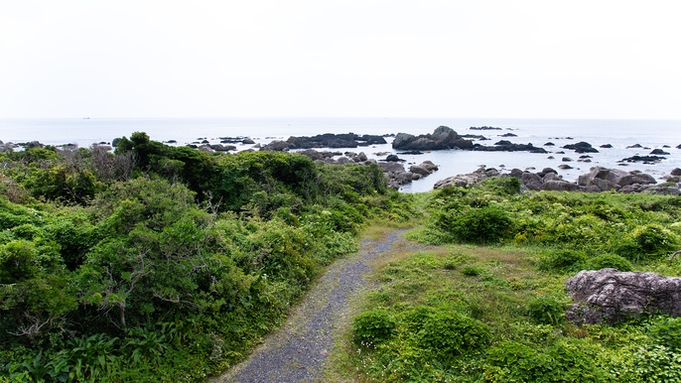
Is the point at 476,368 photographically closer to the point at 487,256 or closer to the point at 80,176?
the point at 487,256

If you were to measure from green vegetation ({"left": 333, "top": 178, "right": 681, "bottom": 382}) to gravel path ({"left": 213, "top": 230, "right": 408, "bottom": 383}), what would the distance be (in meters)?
0.56

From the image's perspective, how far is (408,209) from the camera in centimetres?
2592

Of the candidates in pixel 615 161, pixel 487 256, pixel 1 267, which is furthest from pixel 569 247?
pixel 615 161

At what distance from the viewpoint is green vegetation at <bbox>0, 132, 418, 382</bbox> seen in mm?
7168

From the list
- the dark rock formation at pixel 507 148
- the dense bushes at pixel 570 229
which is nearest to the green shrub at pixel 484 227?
the dense bushes at pixel 570 229

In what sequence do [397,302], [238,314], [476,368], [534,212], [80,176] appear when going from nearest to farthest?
1. [476,368]
2. [238,314]
3. [397,302]
4. [80,176]
5. [534,212]

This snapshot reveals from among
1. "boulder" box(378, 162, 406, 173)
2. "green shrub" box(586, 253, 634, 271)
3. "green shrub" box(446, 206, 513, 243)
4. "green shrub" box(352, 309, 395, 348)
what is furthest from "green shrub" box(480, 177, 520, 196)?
"boulder" box(378, 162, 406, 173)

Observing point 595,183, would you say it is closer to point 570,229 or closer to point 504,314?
point 570,229

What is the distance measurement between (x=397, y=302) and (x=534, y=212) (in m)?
14.7

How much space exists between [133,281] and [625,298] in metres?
11.3

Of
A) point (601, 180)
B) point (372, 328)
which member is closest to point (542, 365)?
point (372, 328)

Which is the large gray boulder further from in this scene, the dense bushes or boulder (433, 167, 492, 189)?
the dense bushes

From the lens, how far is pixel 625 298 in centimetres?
935

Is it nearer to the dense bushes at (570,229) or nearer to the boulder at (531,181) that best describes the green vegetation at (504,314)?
the dense bushes at (570,229)
